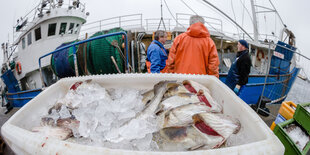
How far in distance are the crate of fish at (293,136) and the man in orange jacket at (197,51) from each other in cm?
116

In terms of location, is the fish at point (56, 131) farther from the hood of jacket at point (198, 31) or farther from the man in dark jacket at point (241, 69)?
the man in dark jacket at point (241, 69)

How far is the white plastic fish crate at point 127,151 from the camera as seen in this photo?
619 mm

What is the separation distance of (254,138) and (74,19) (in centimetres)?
1001

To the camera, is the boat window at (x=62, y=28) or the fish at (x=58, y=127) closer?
the fish at (x=58, y=127)

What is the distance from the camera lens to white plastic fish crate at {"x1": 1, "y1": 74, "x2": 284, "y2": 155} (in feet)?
2.03

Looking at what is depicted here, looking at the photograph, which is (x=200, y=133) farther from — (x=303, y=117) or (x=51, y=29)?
(x=51, y=29)

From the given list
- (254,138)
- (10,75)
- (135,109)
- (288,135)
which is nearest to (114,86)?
(135,109)

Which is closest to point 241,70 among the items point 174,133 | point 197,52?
point 197,52

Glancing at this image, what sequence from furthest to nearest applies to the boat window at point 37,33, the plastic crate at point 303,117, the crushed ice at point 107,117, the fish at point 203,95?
the boat window at point 37,33 < the plastic crate at point 303,117 < the fish at point 203,95 < the crushed ice at point 107,117

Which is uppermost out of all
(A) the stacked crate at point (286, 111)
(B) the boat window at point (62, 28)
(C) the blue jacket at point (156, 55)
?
(B) the boat window at point (62, 28)

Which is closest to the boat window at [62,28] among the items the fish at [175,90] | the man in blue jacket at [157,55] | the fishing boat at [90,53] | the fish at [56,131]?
the fishing boat at [90,53]

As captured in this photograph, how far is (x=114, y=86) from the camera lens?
1513 mm

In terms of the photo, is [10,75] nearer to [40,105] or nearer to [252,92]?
[40,105]

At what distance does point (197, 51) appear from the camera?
2.26 metres
